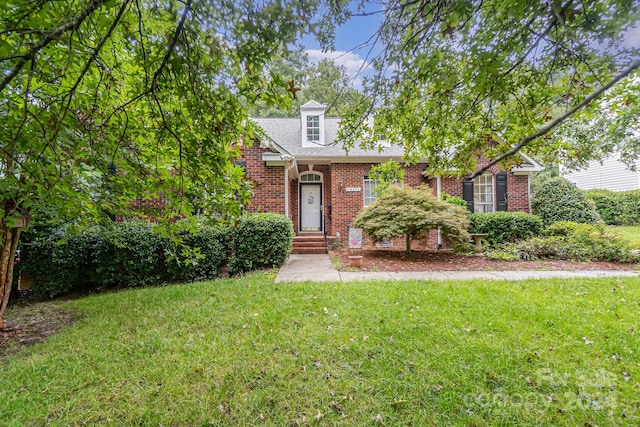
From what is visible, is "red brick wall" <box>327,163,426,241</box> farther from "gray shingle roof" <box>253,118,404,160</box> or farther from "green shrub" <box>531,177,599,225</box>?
"green shrub" <box>531,177,599,225</box>

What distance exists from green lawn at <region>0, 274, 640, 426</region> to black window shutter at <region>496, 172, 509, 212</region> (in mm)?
7254

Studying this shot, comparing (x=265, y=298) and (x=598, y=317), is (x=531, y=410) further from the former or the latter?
(x=265, y=298)

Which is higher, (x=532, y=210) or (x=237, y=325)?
(x=532, y=210)

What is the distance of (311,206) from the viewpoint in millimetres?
11578

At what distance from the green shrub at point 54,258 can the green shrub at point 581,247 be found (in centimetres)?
1109

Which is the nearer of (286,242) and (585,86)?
(585,86)

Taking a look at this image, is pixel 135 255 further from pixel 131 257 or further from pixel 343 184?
pixel 343 184

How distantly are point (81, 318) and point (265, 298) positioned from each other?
2833 mm

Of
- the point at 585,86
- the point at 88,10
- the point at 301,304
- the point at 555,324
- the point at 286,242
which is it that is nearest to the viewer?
the point at 88,10

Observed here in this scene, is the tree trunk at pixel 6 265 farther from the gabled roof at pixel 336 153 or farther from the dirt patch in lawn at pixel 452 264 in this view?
the gabled roof at pixel 336 153

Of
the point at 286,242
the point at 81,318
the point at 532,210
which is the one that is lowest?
the point at 81,318

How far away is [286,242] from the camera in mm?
7129

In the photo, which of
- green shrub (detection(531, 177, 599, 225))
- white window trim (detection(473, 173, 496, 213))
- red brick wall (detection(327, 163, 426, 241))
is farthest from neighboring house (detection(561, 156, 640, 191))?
red brick wall (detection(327, 163, 426, 241))

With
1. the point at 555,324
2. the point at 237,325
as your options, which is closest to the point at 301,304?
the point at 237,325
